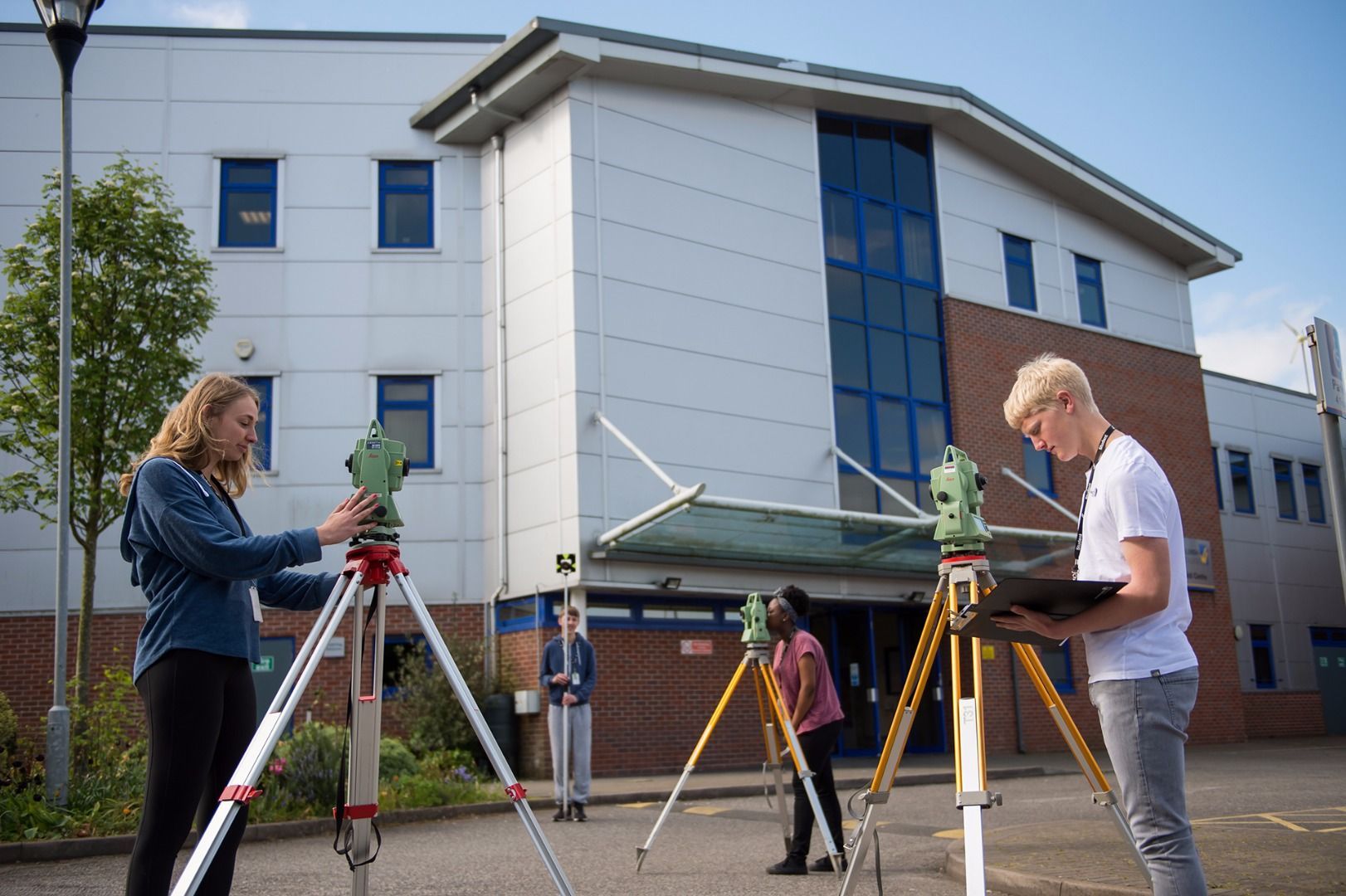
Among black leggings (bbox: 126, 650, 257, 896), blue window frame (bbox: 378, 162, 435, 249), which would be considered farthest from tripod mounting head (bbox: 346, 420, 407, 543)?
blue window frame (bbox: 378, 162, 435, 249)

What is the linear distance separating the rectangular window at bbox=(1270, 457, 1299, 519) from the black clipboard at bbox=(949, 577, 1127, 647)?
3312cm

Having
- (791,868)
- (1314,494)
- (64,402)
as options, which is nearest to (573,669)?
→ (64,402)

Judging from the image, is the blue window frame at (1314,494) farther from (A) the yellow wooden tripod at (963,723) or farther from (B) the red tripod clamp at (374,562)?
(B) the red tripod clamp at (374,562)

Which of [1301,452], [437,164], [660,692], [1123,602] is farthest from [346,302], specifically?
[1301,452]

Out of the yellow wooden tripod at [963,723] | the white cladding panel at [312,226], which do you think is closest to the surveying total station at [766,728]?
the yellow wooden tripod at [963,723]

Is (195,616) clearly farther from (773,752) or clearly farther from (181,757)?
(773,752)

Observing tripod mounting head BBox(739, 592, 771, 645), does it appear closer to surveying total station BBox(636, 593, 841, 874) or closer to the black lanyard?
surveying total station BBox(636, 593, 841, 874)

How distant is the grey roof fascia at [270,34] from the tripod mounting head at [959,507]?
765 inches

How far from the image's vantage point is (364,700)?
4184mm

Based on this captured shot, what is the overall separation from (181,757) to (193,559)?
1.90 ft

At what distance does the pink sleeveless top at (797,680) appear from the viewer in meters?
8.00

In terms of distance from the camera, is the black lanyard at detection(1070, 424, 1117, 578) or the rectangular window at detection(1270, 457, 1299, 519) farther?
the rectangular window at detection(1270, 457, 1299, 519)

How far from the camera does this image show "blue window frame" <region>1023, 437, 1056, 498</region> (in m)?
24.6

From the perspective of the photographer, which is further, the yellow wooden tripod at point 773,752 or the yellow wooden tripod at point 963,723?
the yellow wooden tripod at point 773,752
